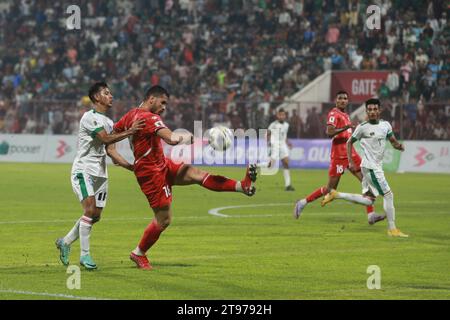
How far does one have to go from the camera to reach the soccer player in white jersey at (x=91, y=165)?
44.4 feet

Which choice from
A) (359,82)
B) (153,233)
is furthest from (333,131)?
(359,82)

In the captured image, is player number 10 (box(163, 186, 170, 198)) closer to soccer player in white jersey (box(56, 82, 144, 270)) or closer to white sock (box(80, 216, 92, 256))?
soccer player in white jersey (box(56, 82, 144, 270))

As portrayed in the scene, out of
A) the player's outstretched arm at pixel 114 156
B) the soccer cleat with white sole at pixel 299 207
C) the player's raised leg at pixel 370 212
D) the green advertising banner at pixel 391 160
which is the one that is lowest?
the green advertising banner at pixel 391 160

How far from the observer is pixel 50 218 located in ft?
68.5

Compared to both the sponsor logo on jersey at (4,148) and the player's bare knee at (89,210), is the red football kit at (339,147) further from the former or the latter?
the sponsor logo on jersey at (4,148)

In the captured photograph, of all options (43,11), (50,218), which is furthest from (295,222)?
(43,11)

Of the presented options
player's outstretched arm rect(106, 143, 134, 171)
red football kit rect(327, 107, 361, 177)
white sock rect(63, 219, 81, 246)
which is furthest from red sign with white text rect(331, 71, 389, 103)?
white sock rect(63, 219, 81, 246)

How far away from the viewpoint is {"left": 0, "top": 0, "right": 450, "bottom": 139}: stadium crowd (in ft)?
138

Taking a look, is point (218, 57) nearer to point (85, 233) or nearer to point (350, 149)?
point (350, 149)

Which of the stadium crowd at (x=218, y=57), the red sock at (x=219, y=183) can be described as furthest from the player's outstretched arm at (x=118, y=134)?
the stadium crowd at (x=218, y=57)

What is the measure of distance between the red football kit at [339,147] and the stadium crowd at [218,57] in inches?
731

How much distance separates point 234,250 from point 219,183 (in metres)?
2.47

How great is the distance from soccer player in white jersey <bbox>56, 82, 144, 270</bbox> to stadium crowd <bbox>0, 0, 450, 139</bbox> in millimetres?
26959

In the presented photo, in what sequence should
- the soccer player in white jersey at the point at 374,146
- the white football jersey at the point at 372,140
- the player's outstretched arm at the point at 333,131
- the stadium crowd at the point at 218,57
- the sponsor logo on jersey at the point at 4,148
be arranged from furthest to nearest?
the sponsor logo on jersey at the point at 4,148 < the stadium crowd at the point at 218,57 < the player's outstretched arm at the point at 333,131 < the white football jersey at the point at 372,140 < the soccer player in white jersey at the point at 374,146
